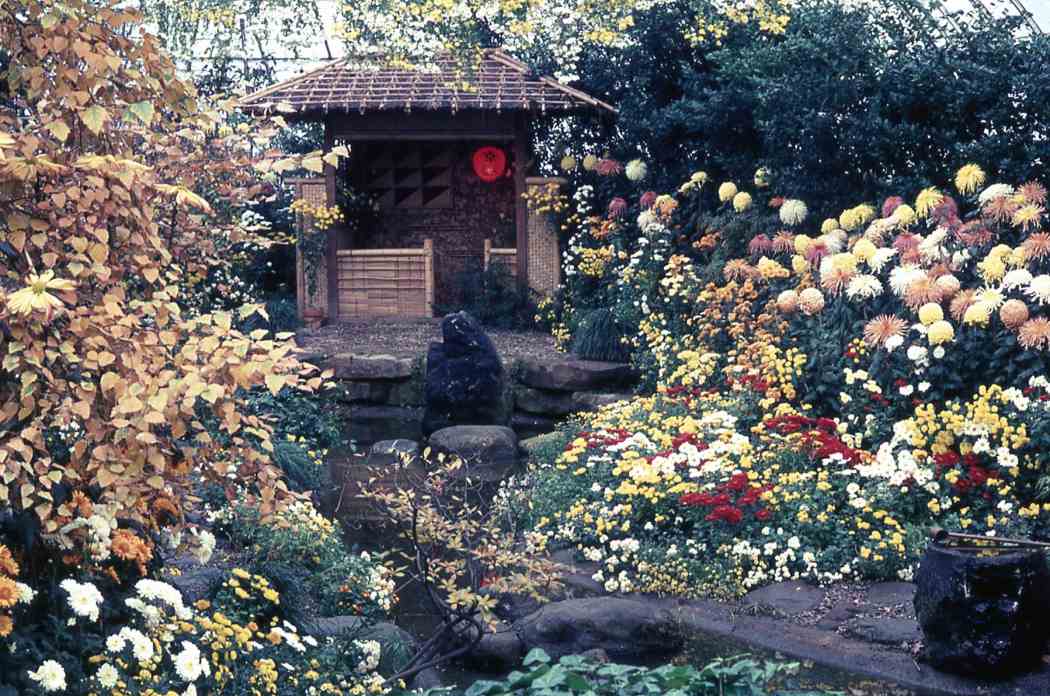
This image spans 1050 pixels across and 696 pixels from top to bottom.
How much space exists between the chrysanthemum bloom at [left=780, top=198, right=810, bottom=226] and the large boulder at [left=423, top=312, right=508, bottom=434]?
2992mm

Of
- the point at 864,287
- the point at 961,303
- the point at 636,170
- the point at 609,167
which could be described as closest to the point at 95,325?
the point at 961,303

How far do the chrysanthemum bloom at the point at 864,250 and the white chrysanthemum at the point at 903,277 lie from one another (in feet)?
1.36

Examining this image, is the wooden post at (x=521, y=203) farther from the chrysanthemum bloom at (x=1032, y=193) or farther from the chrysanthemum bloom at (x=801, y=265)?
the chrysanthemum bloom at (x=1032, y=193)

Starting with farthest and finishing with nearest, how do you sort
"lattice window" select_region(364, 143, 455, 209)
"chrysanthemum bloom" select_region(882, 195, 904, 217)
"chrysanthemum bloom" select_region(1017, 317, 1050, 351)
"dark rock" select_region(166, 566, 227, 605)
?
1. "lattice window" select_region(364, 143, 455, 209)
2. "chrysanthemum bloom" select_region(882, 195, 904, 217)
3. "chrysanthemum bloom" select_region(1017, 317, 1050, 351)
4. "dark rock" select_region(166, 566, 227, 605)

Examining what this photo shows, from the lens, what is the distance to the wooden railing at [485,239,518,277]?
51.9 ft

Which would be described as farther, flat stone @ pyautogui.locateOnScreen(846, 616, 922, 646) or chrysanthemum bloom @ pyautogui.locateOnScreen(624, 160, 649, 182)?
chrysanthemum bloom @ pyautogui.locateOnScreen(624, 160, 649, 182)

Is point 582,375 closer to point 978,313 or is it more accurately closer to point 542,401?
point 542,401

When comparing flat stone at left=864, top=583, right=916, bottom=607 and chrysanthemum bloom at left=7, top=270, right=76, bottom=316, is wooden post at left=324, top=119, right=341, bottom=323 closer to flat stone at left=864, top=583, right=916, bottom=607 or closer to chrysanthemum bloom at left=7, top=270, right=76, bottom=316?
flat stone at left=864, top=583, right=916, bottom=607

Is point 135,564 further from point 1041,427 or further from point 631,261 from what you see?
point 631,261

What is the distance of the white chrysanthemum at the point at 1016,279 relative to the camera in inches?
300

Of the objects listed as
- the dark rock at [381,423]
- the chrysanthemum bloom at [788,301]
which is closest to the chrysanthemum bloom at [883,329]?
the chrysanthemum bloom at [788,301]

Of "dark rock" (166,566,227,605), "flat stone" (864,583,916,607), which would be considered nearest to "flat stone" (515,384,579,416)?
"flat stone" (864,583,916,607)

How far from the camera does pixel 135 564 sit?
4117 mm

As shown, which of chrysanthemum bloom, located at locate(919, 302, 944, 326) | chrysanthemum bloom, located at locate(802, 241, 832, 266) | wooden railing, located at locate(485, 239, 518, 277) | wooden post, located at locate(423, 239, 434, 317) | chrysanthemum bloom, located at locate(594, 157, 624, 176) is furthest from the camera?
wooden post, located at locate(423, 239, 434, 317)
